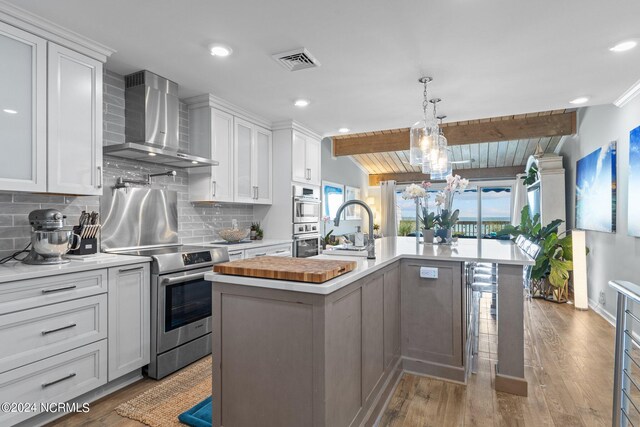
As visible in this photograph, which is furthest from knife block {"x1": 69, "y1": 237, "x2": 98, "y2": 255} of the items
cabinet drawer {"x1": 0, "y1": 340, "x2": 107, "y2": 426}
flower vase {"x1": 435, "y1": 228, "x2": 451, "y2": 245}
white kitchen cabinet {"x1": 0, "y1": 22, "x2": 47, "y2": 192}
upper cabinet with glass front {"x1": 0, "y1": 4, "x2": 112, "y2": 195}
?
flower vase {"x1": 435, "y1": 228, "x2": 451, "y2": 245}

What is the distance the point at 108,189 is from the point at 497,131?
578 cm

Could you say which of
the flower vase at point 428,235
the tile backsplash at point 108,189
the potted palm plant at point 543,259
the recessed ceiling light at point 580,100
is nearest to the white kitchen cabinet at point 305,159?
the tile backsplash at point 108,189

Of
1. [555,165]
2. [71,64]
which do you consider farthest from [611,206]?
[71,64]

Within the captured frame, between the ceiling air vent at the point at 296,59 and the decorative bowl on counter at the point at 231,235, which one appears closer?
the ceiling air vent at the point at 296,59

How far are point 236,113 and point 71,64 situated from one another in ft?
5.64

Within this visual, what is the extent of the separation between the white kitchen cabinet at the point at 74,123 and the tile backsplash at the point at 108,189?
338mm

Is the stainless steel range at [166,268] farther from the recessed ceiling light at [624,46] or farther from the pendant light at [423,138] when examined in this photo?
the recessed ceiling light at [624,46]

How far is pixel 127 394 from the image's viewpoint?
2.31 meters

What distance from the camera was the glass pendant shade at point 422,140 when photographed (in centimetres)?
332

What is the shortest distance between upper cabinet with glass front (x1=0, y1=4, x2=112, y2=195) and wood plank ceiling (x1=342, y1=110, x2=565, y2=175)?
552cm

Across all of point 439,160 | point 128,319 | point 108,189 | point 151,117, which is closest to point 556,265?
point 439,160

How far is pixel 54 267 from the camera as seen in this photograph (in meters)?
2.00

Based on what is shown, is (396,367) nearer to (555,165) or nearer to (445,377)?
(445,377)

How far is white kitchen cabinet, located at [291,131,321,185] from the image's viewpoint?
4500 millimetres
